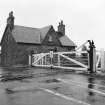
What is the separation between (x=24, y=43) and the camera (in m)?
28.0

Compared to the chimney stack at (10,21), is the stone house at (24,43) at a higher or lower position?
lower

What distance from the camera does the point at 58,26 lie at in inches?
1446

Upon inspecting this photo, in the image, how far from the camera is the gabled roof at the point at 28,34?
2842cm

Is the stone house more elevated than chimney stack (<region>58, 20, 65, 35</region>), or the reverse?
chimney stack (<region>58, 20, 65, 35</region>)

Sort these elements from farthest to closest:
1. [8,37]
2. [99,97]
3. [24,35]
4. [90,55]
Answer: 1. [8,37]
2. [24,35]
3. [90,55]
4. [99,97]

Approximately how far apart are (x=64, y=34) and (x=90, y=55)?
1028 inches

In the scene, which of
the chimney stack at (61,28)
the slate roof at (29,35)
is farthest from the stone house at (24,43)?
the chimney stack at (61,28)

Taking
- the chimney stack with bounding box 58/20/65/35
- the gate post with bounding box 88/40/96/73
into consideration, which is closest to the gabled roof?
the chimney stack with bounding box 58/20/65/35

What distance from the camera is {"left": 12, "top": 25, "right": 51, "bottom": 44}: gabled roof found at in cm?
2842

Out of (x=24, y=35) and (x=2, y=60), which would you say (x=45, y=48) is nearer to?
(x=24, y=35)

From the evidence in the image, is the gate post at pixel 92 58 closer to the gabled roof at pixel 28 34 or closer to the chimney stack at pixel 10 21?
the gabled roof at pixel 28 34

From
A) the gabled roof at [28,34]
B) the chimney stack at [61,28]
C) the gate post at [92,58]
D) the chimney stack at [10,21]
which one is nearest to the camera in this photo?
the gate post at [92,58]

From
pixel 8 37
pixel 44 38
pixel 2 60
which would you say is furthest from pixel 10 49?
pixel 44 38

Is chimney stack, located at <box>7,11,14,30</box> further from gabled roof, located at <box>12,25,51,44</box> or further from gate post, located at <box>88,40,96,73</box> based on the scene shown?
gate post, located at <box>88,40,96,73</box>
